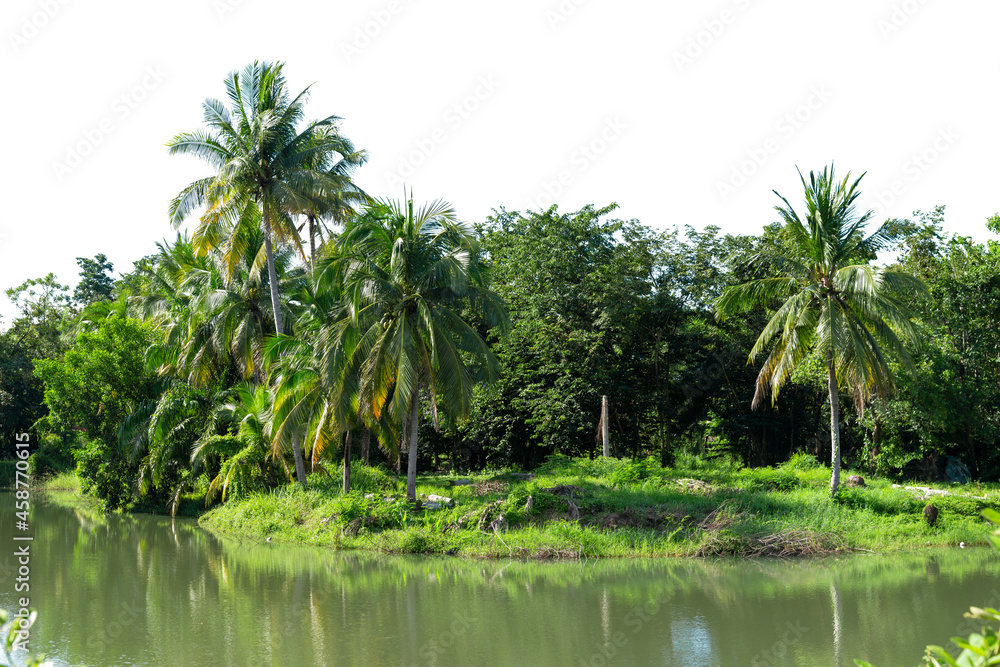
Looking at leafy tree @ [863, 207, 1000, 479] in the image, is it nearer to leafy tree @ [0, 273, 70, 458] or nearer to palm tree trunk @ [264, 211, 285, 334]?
palm tree trunk @ [264, 211, 285, 334]

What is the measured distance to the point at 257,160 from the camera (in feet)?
69.4

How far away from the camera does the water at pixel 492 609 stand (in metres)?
9.82

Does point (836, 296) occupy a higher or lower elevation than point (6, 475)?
higher

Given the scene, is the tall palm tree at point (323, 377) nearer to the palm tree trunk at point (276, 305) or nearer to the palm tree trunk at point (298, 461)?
the palm tree trunk at point (298, 461)

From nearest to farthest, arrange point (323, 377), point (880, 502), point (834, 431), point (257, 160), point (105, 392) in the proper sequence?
point (880, 502) < point (323, 377) < point (834, 431) < point (257, 160) < point (105, 392)

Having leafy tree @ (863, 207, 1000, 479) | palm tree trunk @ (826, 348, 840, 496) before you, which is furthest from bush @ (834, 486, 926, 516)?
leafy tree @ (863, 207, 1000, 479)

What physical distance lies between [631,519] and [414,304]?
7389mm

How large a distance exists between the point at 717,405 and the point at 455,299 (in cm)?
1428

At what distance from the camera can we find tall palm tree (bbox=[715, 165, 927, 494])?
58.3 feet

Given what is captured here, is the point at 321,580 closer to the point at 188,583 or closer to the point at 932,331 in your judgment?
the point at 188,583

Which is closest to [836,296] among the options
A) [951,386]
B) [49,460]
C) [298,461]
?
[951,386]

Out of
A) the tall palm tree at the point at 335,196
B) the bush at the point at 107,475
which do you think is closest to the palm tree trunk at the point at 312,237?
the tall palm tree at the point at 335,196

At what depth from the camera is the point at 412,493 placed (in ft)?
62.2

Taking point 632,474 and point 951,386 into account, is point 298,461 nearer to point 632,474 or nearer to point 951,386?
point 632,474
